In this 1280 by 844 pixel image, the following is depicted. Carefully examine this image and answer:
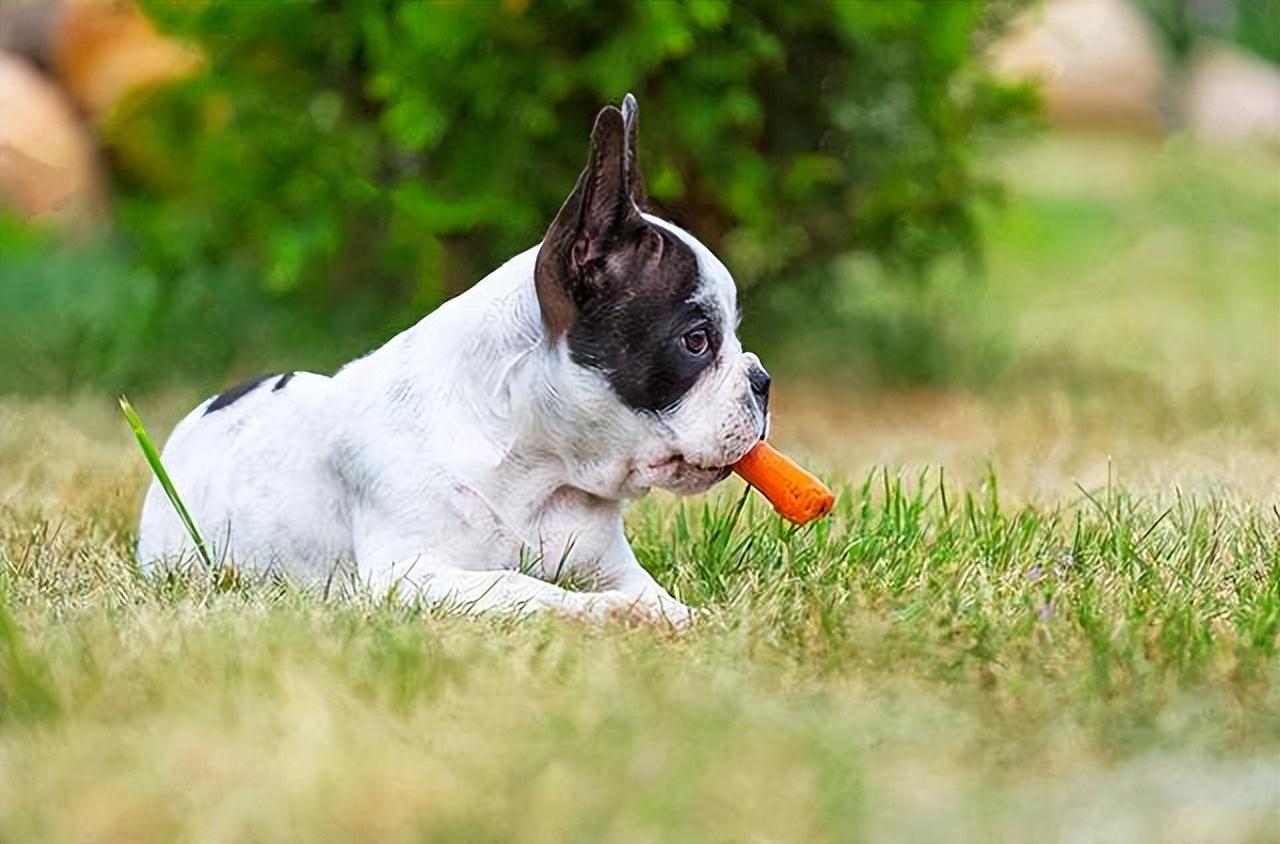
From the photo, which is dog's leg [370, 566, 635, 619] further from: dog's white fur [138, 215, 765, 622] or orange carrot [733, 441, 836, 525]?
orange carrot [733, 441, 836, 525]

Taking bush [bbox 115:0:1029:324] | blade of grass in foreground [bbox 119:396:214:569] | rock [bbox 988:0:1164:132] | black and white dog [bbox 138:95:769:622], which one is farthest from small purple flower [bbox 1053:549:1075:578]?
rock [bbox 988:0:1164:132]

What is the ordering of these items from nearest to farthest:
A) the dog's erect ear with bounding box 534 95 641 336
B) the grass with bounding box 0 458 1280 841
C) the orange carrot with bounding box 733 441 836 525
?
the grass with bounding box 0 458 1280 841 < the dog's erect ear with bounding box 534 95 641 336 < the orange carrot with bounding box 733 441 836 525

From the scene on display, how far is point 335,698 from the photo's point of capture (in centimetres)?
284

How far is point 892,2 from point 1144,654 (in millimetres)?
3458

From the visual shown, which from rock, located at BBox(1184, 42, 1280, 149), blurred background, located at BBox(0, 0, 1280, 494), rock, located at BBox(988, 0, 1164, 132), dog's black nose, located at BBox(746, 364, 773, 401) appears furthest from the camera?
rock, located at BBox(988, 0, 1164, 132)

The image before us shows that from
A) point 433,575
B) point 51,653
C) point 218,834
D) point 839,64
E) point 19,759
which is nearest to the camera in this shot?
point 218,834

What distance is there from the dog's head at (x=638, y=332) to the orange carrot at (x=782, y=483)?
0.13 metres

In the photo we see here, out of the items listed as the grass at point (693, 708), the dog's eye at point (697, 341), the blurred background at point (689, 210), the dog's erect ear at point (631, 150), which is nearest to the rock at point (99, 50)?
the blurred background at point (689, 210)

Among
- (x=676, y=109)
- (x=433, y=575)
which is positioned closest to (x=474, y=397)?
(x=433, y=575)

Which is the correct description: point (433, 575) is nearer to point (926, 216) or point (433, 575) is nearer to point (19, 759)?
point (19, 759)

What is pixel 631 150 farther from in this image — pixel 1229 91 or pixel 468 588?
pixel 1229 91

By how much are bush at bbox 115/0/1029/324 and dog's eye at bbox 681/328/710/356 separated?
2.61 meters

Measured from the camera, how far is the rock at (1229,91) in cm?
1419

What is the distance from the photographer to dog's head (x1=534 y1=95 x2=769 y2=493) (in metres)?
3.37
